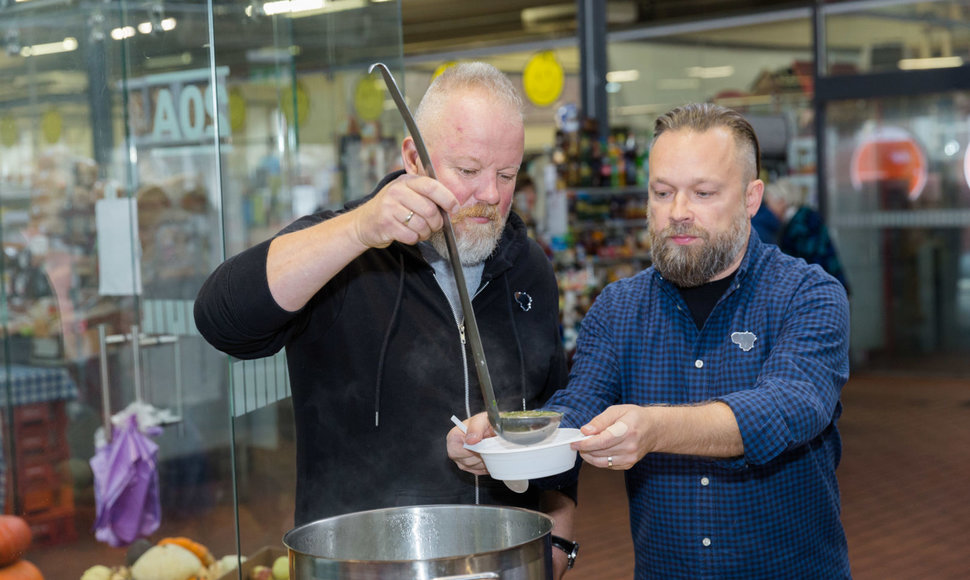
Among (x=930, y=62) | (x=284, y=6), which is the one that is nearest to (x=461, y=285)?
(x=284, y=6)

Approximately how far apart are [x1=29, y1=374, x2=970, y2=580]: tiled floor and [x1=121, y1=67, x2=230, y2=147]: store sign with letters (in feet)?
5.28

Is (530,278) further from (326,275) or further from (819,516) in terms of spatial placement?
(819,516)

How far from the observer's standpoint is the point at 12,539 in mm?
3715

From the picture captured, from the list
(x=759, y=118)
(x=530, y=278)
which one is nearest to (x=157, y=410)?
(x=530, y=278)

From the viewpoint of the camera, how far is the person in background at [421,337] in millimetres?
1808

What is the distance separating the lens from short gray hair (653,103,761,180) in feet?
6.09

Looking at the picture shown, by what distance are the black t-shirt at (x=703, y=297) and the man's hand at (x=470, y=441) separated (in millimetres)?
506

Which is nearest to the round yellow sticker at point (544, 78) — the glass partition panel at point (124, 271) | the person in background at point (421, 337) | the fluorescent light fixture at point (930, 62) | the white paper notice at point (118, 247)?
the fluorescent light fixture at point (930, 62)

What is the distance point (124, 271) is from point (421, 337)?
2.78 m

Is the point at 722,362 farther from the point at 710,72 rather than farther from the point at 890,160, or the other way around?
the point at 710,72

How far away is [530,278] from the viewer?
2078 mm

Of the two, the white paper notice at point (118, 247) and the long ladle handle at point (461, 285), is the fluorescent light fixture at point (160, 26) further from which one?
the long ladle handle at point (461, 285)

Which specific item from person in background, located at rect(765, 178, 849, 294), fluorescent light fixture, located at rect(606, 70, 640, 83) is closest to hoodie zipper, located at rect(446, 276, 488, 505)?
person in background, located at rect(765, 178, 849, 294)

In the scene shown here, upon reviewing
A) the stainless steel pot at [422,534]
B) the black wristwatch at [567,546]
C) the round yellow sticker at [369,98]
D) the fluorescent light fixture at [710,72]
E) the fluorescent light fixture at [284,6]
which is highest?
the fluorescent light fixture at [710,72]
